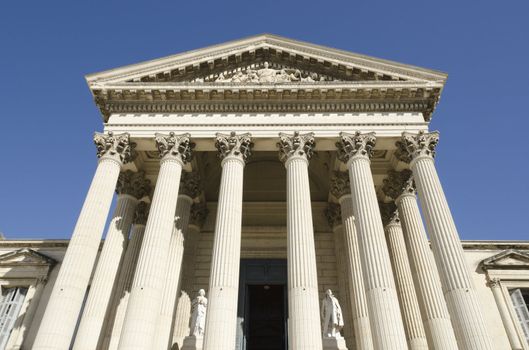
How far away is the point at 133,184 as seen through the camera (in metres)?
20.6

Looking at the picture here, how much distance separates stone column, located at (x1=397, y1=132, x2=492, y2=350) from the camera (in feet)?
44.3

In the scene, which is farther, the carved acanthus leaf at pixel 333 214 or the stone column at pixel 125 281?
the carved acanthus leaf at pixel 333 214

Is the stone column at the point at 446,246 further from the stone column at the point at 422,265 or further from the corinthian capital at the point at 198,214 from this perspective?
the corinthian capital at the point at 198,214

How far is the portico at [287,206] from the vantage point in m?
14.4

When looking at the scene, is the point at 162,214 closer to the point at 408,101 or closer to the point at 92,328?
the point at 92,328

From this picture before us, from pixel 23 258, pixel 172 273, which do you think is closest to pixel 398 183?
pixel 172 273

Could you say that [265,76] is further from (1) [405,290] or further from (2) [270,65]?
(1) [405,290]

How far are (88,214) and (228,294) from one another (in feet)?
21.3

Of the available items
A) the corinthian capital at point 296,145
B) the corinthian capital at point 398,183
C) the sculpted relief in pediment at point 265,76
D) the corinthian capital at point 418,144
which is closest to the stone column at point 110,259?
the sculpted relief in pediment at point 265,76

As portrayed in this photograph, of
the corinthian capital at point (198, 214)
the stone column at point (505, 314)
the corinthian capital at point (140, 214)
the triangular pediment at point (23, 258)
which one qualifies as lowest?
the stone column at point (505, 314)

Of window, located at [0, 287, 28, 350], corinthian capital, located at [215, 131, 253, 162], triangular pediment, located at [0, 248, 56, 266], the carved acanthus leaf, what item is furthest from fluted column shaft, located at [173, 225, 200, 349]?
window, located at [0, 287, 28, 350]

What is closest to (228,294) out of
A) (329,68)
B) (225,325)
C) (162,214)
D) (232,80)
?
(225,325)

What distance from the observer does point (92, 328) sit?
15.6 metres

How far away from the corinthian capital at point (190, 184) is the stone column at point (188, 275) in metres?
1.58
